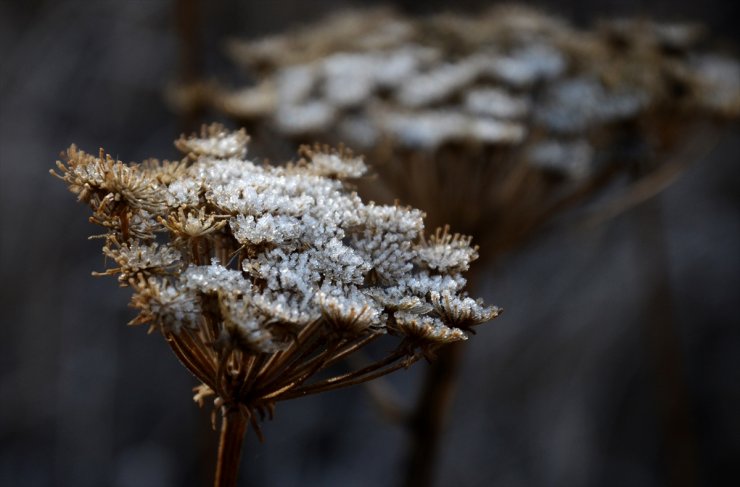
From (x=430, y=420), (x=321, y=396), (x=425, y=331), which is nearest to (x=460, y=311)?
(x=425, y=331)

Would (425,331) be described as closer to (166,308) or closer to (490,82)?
(166,308)

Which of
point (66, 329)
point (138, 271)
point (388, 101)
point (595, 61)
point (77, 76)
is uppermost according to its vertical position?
point (77, 76)

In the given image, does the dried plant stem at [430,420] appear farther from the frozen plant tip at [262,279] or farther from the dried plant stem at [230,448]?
the dried plant stem at [230,448]

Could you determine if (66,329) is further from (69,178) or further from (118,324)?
(69,178)

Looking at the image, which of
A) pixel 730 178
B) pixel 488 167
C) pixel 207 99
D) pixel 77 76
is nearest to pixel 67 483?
pixel 77 76

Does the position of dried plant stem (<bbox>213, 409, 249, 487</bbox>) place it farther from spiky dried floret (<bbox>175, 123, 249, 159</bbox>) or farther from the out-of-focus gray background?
the out-of-focus gray background
